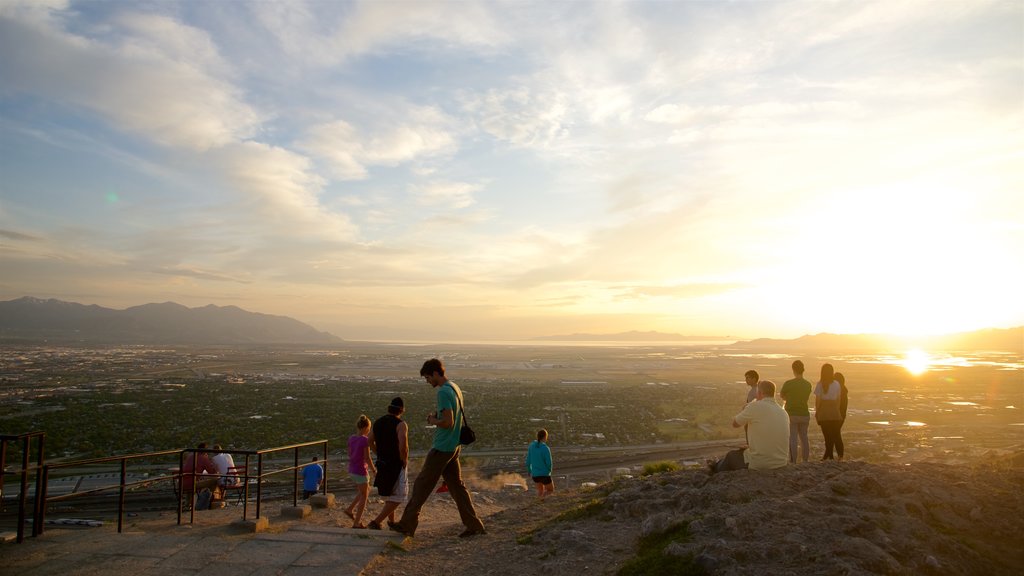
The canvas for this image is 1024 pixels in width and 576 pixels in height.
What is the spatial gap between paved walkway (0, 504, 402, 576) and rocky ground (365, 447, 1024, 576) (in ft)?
1.54

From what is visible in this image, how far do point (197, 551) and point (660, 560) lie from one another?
4.62 meters

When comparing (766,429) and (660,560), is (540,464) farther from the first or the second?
(660,560)

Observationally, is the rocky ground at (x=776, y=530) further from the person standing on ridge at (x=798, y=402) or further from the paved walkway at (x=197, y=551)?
the person standing on ridge at (x=798, y=402)

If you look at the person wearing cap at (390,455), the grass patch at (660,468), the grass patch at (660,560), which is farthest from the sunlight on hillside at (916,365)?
the person wearing cap at (390,455)

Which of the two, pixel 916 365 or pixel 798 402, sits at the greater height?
pixel 798 402

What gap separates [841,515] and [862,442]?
86.7ft

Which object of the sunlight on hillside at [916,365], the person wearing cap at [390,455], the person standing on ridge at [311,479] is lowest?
the sunlight on hillside at [916,365]

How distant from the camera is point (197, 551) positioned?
20.3 ft

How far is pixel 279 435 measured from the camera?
1288 inches

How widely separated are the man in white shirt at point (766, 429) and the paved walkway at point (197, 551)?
4604mm

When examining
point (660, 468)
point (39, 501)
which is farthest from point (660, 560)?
point (660, 468)

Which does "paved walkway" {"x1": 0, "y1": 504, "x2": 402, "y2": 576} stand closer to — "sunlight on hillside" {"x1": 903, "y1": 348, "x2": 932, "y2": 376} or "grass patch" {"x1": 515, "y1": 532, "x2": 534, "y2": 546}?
"grass patch" {"x1": 515, "y1": 532, "x2": 534, "y2": 546}

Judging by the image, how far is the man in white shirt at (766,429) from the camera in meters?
7.61

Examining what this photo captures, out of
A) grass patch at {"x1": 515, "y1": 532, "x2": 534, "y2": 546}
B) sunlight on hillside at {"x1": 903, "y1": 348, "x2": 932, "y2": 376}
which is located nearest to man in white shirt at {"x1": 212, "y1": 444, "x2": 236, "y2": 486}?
grass patch at {"x1": 515, "y1": 532, "x2": 534, "y2": 546}
